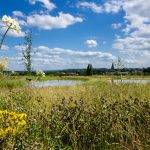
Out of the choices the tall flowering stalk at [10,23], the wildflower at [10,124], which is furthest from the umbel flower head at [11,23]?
the wildflower at [10,124]

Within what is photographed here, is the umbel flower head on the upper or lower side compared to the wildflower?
upper

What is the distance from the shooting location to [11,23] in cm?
636

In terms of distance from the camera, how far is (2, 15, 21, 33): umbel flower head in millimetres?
6342

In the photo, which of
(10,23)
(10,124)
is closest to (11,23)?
(10,23)

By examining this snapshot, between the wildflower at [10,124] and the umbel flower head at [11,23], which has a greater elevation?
the umbel flower head at [11,23]

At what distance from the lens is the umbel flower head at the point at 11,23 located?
6342mm

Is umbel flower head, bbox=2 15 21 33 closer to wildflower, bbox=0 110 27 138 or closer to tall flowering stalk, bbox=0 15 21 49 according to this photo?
tall flowering stalk, bbox=0 15 21 49

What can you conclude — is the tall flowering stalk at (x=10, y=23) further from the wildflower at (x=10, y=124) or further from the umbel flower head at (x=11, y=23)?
the wildflower at (x=10, y=124)

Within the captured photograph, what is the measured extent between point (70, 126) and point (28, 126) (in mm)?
897

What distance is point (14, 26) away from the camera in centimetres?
636

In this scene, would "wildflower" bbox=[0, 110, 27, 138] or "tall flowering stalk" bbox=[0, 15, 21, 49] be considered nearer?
"wildflower" bbox=[0, 110, 27, 138]

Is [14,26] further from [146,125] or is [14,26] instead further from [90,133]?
[146,125]

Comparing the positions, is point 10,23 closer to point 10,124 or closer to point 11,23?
point 11,23

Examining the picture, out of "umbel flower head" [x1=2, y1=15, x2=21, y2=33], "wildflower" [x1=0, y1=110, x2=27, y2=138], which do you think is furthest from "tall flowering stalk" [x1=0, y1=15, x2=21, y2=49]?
"wildflower" [x1=0, y1=110, x2=27, y2=138]
